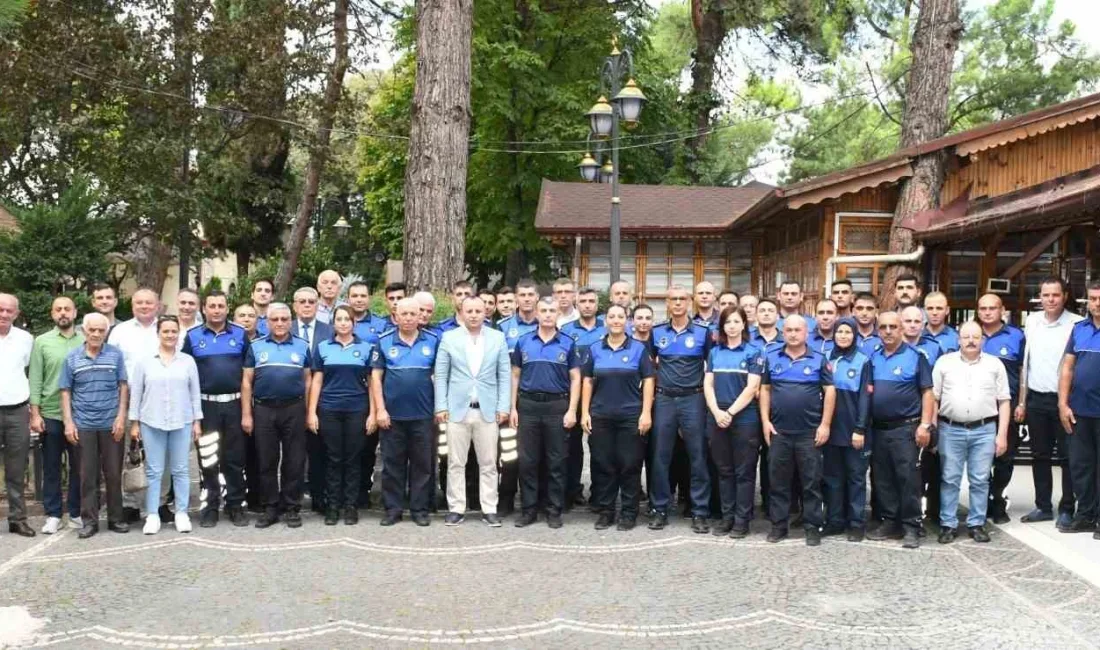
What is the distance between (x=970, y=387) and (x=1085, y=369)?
0.87 m

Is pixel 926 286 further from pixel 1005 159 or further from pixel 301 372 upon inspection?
pixel 301 372

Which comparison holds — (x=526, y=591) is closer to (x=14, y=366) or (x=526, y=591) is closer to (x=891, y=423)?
(x=891, y=423)

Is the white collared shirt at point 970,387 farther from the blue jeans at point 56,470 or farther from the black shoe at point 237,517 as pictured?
the blue jeans at point 56,470

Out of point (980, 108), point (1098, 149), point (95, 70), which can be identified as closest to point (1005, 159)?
point (1098, 149)

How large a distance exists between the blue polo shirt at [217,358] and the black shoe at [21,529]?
1.55 metres

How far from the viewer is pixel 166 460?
25.9ft

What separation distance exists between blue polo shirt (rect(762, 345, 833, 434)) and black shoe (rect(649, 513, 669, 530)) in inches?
44.6

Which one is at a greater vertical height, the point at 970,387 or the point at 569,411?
the point at 970,387

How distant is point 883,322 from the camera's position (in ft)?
24.2

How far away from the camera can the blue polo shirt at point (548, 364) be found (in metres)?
8.02

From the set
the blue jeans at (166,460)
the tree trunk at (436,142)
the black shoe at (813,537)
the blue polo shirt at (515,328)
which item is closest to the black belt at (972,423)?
the black shoe at (813,537)

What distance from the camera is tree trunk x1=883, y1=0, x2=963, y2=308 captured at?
1455 cm

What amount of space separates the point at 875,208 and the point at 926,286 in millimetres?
1711

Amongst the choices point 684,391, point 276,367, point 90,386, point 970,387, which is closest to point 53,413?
point 90,386
